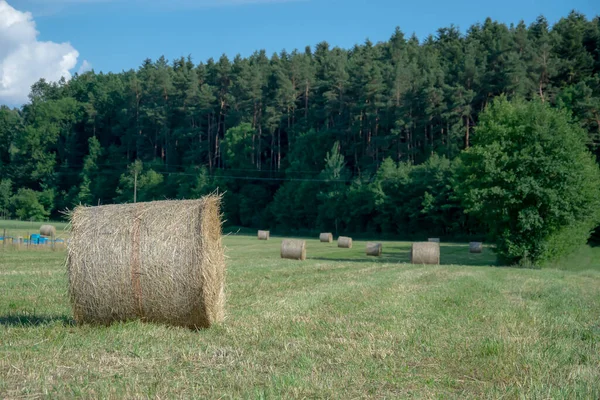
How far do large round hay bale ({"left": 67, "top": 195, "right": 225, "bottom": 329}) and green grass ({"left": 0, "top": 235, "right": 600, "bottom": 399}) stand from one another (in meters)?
0.27

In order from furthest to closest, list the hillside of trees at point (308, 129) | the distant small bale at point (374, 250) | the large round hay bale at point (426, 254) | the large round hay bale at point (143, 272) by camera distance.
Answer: the hillside of trees at point (308, 129)
the distant small bale at point (374, 250)
the large round hay bale at point (426, 254)
the large round hay bale at point (143, 272)

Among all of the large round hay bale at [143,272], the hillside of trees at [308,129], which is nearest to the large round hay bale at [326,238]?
the hillside of trees at [308,129]

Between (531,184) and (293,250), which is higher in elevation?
(531,184)

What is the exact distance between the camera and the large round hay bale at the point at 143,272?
8.88m

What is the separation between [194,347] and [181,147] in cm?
9345

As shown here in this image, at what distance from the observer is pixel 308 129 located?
292 ft

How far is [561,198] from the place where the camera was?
3192 cm

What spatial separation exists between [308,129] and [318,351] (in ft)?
271

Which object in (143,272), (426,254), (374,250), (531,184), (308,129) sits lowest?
(374,250)

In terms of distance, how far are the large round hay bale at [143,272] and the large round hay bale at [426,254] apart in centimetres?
2119

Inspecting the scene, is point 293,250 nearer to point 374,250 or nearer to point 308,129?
point 374,250

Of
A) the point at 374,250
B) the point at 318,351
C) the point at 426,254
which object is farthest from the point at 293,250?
the point at 318,351

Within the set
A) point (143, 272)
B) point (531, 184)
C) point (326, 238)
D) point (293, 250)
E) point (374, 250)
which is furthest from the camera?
point (326, 238)

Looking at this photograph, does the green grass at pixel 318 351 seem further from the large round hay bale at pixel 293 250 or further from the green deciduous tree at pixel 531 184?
the green deciduous tree at pixel 531 184
